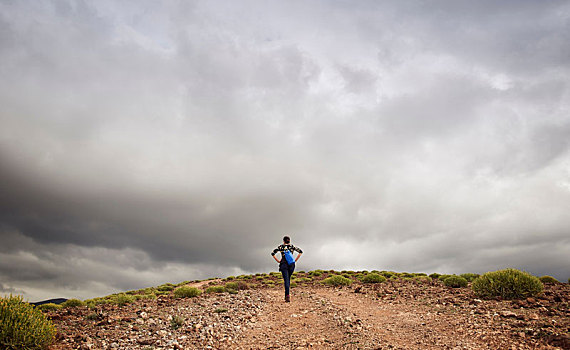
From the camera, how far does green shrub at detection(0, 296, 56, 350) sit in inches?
436

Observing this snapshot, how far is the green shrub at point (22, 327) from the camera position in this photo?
1107 cm

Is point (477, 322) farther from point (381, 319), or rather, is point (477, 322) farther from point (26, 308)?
point (26, 308)

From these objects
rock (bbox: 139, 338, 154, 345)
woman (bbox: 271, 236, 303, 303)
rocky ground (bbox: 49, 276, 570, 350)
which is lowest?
rock (bbox: 139, 338, 154, 345)

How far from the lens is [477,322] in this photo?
521 inches

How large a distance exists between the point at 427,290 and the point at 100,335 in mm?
19171

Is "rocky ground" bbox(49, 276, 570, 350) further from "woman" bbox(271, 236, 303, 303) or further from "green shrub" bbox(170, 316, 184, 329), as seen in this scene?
"woman" bbox(271, 236, 303, 303)

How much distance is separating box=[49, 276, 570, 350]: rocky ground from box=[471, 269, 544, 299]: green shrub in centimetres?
61

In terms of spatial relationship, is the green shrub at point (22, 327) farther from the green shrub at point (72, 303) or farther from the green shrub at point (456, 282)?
the green shrub at point (456, 282)

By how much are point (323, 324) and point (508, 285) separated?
1016 centimetres

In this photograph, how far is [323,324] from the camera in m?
14.6

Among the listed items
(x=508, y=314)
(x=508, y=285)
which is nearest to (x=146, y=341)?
(x=508, y=314)

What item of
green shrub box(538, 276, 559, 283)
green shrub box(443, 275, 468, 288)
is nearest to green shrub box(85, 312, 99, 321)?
green shrub box(443, 275, 468, 288)

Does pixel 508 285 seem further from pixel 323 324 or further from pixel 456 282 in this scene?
pixel 323 324

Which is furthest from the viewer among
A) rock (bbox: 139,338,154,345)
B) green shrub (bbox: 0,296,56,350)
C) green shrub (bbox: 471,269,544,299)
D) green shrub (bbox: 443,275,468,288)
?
green shrub (bbox: 443,275,468,288)
